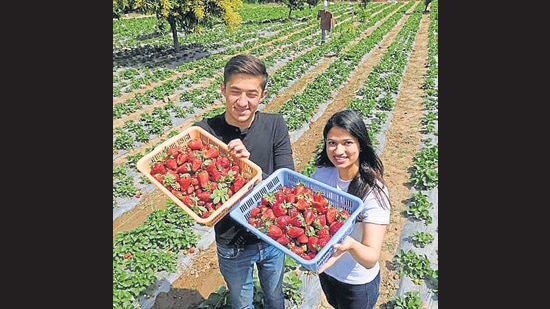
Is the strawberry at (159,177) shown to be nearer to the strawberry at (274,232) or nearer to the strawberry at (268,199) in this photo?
the strawberry at (268,199)

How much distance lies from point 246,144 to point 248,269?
878 millimetres

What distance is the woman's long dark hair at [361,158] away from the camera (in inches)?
84.6

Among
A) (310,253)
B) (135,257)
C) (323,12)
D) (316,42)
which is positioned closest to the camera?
(310,253)

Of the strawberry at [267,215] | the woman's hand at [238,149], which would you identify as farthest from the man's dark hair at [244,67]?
the strawberry at [267,215]

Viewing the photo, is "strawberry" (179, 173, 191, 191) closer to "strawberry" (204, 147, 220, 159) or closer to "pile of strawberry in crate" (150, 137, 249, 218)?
"pile of strawberry in crate" (150, 137, 249, 218)

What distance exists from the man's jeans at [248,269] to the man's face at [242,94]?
899mm

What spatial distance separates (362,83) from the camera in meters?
12.1

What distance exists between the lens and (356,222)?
87.4 inches

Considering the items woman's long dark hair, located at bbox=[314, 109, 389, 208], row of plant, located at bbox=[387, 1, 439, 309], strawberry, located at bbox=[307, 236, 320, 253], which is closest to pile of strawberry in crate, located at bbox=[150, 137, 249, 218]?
strawberry, located at bbox=[307, 236, 320, 253]

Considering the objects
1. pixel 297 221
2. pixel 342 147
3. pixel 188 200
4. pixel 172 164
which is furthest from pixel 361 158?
pixel 172 164

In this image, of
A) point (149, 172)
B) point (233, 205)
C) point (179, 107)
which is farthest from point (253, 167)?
point (179, 107)

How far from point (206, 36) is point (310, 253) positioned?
2134 centimetres
